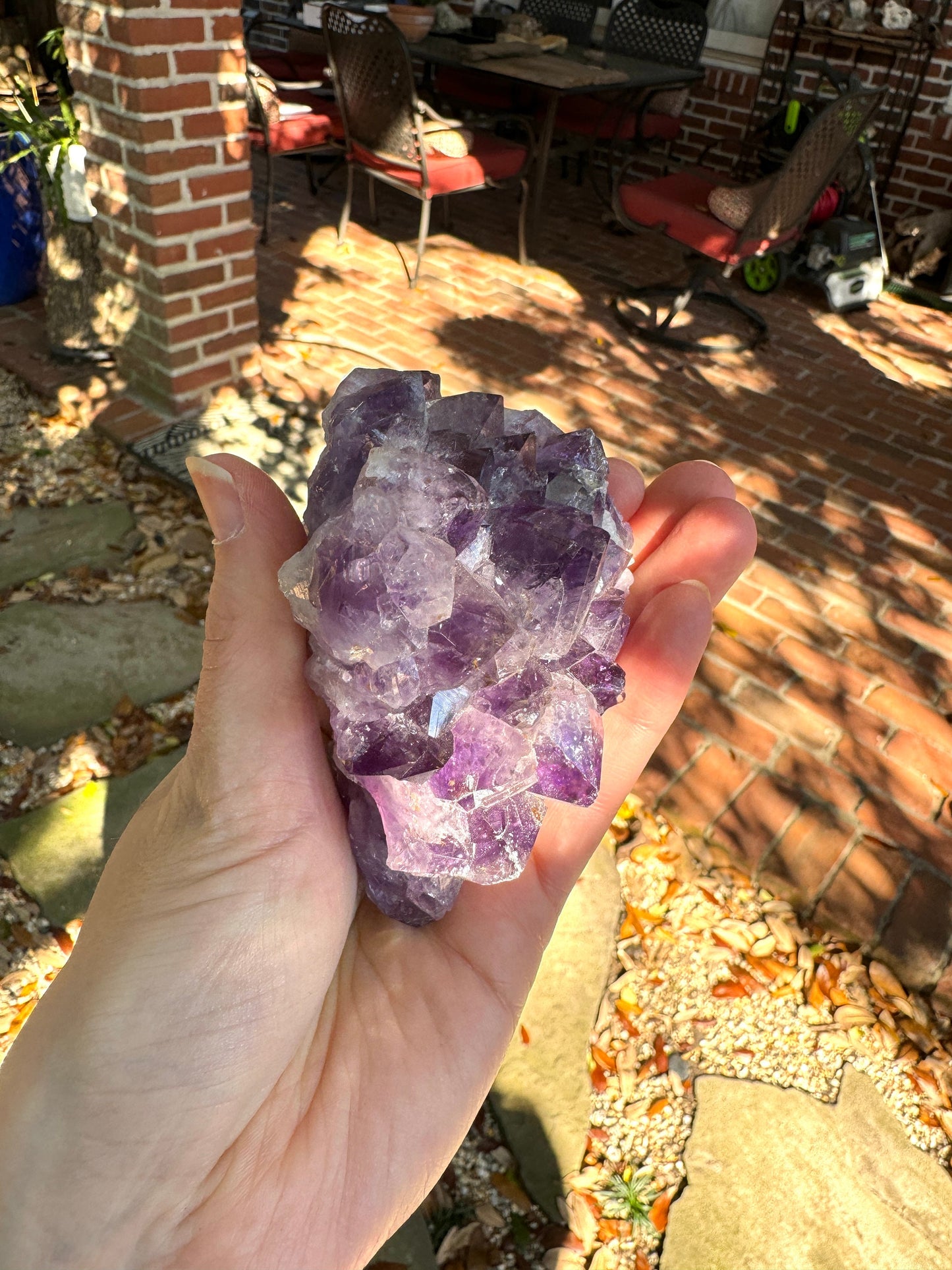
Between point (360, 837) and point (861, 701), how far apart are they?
7.41 feet

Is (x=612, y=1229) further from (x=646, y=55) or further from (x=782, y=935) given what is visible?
(x=646, y=55)

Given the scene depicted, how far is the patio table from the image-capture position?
5.75 meters

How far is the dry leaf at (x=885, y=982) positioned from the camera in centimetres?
239

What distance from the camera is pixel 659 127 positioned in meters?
7.80

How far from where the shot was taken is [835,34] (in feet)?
22.7

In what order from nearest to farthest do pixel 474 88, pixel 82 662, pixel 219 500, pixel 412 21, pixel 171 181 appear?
pixel 219 500 < pixel 82 662 < pixel 171 181 < pixel 412 21 < pixel 474 88

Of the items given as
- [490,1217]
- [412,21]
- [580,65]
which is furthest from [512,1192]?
[412,21]

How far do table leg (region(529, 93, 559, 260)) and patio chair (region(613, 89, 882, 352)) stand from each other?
0.60 m

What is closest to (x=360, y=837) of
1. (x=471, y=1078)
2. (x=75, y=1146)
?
(x=471, y=1078)

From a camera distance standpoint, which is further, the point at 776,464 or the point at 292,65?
the point at 292,65

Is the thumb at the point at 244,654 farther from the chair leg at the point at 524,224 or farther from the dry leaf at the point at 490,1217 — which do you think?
the chair leg at the point at 524,224

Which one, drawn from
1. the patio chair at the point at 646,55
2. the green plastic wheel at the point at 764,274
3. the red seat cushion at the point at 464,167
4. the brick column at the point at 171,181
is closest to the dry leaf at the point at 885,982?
the brick column at the point at 171,181

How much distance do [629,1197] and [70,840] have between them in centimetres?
165

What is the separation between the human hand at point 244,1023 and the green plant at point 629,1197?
807 millimetres
